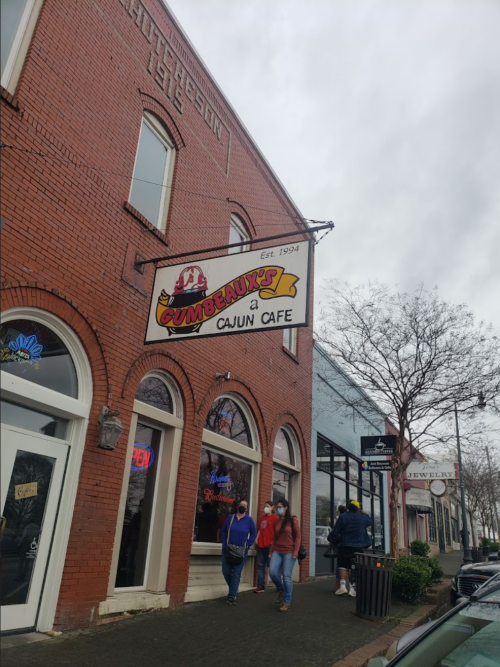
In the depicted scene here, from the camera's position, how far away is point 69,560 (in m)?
6.28

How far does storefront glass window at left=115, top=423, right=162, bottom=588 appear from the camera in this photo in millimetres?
7680

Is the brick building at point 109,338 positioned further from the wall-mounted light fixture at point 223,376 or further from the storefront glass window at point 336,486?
the storefront glass window at point 336,486

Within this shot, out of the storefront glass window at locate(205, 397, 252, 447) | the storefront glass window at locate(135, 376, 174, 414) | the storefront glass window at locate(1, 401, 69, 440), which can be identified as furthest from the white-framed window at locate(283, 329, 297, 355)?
the storefront glass window at locate(1, 401, 69, 440)

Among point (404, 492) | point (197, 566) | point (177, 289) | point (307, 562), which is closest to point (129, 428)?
point (177, 289)

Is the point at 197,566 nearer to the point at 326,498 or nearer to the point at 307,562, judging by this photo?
the point at 307,562

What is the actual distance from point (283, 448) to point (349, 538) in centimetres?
334

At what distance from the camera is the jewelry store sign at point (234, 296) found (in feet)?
22.3

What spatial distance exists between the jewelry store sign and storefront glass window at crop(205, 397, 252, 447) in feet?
10.1

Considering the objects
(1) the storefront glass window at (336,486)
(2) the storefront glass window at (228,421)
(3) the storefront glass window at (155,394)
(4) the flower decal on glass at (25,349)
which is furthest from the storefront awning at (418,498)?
(4) the flower decal on glass at (25,349)

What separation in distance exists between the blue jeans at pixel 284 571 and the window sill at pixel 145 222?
18.1 feet

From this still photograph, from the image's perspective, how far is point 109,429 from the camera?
22.4 feet

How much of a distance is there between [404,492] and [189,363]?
18.0 metres

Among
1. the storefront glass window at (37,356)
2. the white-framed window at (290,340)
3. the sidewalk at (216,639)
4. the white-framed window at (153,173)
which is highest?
the white-framed window at (153,173)

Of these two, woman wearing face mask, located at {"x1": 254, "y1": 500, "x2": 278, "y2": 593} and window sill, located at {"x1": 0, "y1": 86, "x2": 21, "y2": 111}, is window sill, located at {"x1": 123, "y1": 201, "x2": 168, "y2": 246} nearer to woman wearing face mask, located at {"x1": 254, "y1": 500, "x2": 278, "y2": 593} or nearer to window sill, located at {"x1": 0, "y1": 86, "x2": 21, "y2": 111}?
window sill, located at {"x1": 0, "y1": 86, "x2": 21, "y2": 111}
